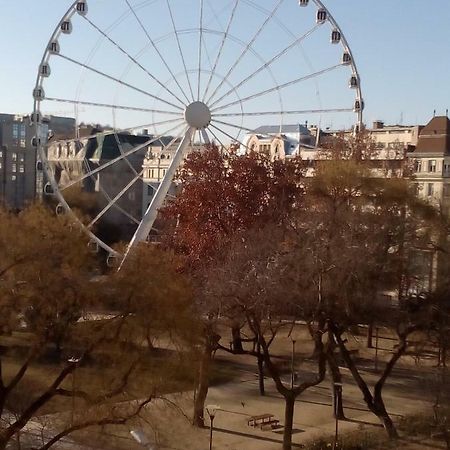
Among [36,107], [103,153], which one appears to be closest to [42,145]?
[36,107]

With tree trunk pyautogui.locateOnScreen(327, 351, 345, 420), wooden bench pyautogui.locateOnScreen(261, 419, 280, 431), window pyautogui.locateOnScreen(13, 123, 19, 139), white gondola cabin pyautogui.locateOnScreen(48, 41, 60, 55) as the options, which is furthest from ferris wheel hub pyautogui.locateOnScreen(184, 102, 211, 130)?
window pyautogui.locateOnScreen(13, 123, 19, 139)

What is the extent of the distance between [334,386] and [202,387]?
4117 mm

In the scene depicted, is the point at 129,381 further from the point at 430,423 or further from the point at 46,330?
the point at 430,423

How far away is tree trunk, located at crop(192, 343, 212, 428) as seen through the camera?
21016 mm

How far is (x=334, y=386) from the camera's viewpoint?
78.6ft

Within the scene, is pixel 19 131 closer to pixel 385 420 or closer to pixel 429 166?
pixel 429 166

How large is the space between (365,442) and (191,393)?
5.40 metres

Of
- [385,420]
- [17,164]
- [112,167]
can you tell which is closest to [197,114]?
[385,420]

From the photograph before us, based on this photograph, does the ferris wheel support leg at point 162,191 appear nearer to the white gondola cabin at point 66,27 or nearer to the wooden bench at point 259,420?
the white gondola cabin at point 66,27

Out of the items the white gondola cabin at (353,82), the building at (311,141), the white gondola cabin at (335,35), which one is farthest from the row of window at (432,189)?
the white gondola cabin at (335,35)

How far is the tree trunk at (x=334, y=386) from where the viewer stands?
2328 centimetres

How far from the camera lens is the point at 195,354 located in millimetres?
18969

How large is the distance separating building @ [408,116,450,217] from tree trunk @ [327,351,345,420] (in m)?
30.8

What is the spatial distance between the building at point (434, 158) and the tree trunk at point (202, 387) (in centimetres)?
3430
